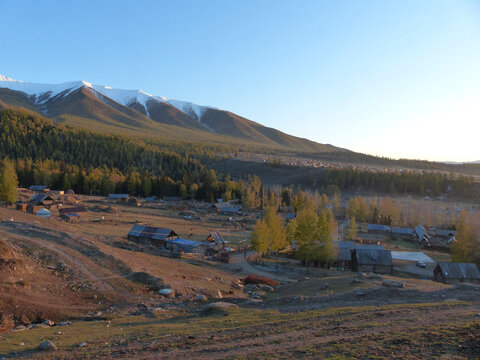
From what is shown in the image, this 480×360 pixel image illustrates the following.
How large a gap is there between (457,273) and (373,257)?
31.4ft

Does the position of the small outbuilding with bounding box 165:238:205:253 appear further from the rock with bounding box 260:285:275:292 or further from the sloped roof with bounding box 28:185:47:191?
the sloped roof with bounding box 28:185:47:191

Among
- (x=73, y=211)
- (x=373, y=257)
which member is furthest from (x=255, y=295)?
(x=73, y=211)

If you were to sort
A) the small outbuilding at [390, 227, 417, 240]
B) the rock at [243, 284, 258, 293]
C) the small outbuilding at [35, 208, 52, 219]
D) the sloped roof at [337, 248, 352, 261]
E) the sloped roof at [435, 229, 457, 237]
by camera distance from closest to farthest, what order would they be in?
1. the rock at [243, 284, 258, 293]
2. the sloped roof at [337, 248, 352, 261]
3. the small outbuilding at [35, 208, 52, 219]
4. the sloped roof at [435, 229, 457, 237]
5. the small outbuilding at [390, 227, 417, 240]

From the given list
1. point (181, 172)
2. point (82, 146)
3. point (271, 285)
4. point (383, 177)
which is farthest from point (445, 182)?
point (82, 146)

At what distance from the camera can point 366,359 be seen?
10.1 m

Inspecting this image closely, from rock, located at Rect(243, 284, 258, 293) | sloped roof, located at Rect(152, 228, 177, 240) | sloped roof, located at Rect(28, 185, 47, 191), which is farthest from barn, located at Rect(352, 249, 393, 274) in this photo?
sloped roof, located at Rect(28, 185, 47, 191)

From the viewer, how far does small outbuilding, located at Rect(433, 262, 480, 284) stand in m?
36.3

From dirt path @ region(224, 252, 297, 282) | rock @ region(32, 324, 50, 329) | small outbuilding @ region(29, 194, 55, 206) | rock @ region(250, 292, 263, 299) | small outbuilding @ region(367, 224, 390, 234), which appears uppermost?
rock @ region(32, 324, 50, 329)

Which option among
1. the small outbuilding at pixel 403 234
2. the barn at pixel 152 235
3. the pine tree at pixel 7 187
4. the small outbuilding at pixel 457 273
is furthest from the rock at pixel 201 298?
the small outbuilding at pixel 403 234

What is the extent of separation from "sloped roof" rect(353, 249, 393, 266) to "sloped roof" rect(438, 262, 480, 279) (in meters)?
6.70

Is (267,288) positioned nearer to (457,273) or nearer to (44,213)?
(457,273)

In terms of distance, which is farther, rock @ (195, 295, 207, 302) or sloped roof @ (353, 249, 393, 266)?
sloped roof @ (353, 249, 393, 266)

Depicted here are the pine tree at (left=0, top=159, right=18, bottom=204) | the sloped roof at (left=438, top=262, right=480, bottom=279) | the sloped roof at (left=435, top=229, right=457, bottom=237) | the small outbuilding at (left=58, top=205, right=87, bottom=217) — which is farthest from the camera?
the sloped roof at (left=435, top=229, right=457, bottom=237)

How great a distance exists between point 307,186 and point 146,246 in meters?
112
